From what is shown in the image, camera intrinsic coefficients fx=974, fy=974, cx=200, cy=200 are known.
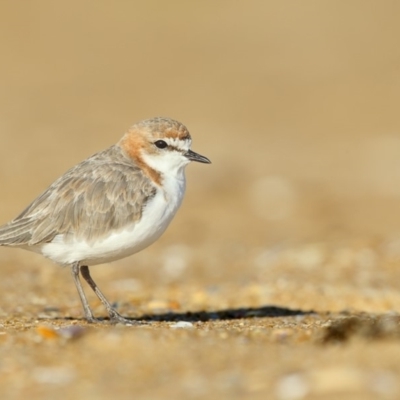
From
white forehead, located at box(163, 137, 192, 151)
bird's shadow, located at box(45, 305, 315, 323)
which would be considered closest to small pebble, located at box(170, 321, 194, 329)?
bird's shadow, located at box(45, 305, 315, 323)

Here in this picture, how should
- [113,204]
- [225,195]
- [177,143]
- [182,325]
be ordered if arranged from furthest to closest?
[225,195], [177,143], [113,204], [182,325]

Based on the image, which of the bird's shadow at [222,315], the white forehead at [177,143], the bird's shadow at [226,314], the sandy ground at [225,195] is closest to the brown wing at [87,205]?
the white forehead at [177,143]

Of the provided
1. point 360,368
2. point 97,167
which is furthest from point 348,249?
point 360,368

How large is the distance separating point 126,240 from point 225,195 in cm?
858

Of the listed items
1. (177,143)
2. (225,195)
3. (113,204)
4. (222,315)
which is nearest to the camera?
(113,204)

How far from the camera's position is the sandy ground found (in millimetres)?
4922

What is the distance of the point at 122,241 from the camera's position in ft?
22.1

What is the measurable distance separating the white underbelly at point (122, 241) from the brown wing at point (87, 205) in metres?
0.05

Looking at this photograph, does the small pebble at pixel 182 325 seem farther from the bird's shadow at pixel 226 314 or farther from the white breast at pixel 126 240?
the white breast at pixel 126 240

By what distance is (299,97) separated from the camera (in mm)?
23484

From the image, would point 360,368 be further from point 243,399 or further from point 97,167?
point 97,167

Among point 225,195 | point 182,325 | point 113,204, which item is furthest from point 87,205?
point 225,195

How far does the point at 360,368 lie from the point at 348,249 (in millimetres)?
5794

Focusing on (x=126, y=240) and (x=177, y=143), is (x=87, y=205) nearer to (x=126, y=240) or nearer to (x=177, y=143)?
(x=126, y=240)
